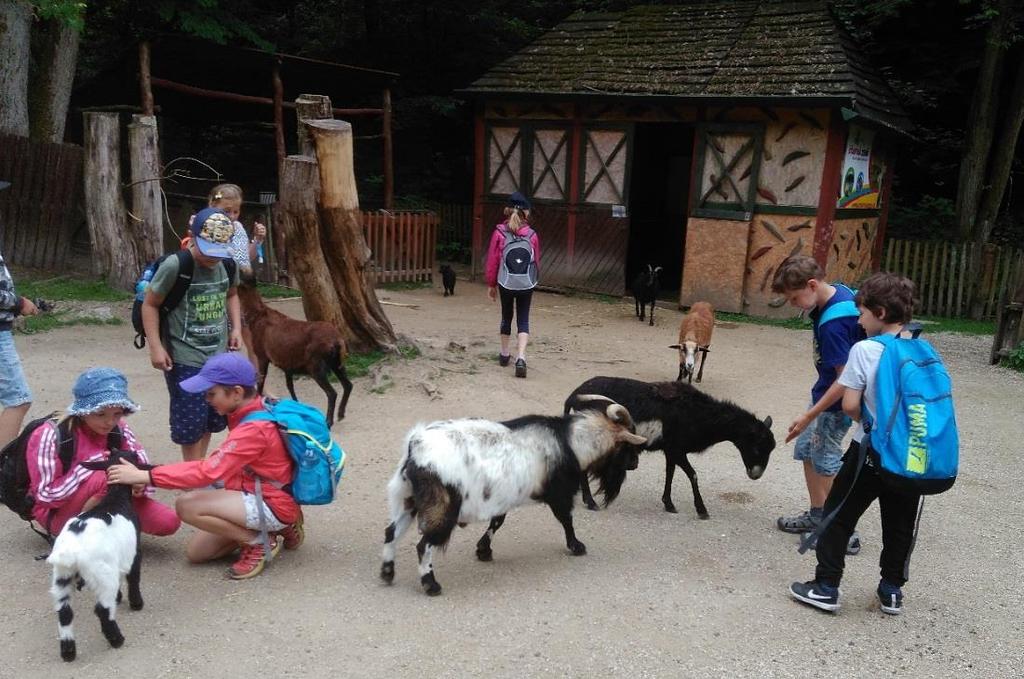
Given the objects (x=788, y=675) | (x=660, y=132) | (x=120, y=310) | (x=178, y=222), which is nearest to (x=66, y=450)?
(x=788, y=675)

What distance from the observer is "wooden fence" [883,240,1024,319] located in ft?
46.4

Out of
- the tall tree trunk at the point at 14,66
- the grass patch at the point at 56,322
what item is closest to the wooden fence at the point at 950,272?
the grass patch at the point at 56,322

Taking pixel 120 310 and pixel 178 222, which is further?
pixel 178 222

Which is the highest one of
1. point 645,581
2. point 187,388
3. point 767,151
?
point 767,151

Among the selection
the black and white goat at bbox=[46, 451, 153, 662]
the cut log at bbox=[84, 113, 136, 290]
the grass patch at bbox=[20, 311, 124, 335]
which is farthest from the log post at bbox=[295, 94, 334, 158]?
the black and white goat at bbox=[46, 451, 153, 662]

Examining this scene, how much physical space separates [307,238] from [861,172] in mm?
9792

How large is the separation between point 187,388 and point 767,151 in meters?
11.1

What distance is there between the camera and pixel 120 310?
10711mm

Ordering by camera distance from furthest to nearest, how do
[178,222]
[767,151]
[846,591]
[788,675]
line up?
[178,222] < [767,151] < [846,591] < [788,675]

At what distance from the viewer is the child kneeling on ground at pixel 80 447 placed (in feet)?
A: 12.3

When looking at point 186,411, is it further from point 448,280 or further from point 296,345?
point 448,280

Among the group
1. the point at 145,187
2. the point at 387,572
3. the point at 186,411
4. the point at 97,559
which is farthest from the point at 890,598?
the point at 145,187

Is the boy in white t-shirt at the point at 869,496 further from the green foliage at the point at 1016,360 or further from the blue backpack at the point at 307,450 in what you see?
the green foliage at the point at 1016,360

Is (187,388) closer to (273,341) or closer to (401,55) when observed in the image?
(273,341)
